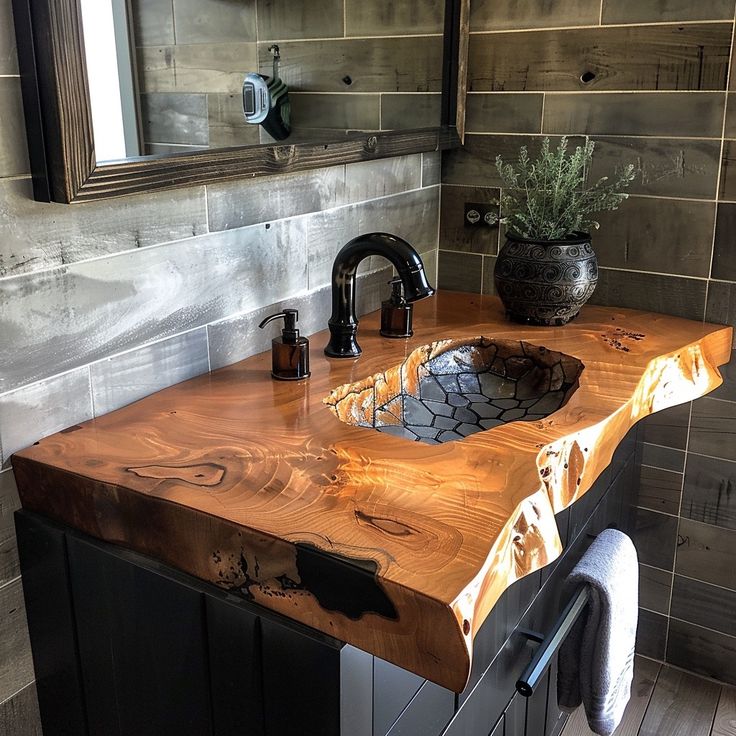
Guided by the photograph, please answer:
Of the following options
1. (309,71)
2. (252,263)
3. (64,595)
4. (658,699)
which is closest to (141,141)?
(252,263)

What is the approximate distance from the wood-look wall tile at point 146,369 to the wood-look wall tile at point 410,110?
64 centimetres

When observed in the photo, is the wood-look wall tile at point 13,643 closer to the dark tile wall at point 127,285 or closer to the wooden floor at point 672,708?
the dark tile wall at point 127,285

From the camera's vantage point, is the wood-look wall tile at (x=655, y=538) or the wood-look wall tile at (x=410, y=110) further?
the wood-look wall tile at (x=655, y=538)

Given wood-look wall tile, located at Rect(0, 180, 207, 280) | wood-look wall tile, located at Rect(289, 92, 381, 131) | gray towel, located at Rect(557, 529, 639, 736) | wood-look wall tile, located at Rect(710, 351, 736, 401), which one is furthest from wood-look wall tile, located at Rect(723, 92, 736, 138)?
wood-look wall tile, located at Rect(0, 180, 207, 280)

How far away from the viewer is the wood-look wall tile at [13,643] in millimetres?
1121

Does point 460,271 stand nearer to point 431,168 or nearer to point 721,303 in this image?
point 431,168

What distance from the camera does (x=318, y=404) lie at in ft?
4.06

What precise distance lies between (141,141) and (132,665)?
718 millimetres

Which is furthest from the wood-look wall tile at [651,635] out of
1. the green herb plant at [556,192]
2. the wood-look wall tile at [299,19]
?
the wood-look wall tile at [299,19]

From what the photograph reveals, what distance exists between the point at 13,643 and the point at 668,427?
143cm

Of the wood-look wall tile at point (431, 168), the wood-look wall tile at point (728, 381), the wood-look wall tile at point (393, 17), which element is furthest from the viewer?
the wood-look wall tile at point (431, 168)

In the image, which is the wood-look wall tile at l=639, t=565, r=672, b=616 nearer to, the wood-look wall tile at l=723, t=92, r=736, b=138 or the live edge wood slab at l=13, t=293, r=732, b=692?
the live edge wood slab at l=13, t=293, r=732, b=692

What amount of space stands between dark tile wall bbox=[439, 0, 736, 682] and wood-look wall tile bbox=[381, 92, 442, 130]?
0.45 ft

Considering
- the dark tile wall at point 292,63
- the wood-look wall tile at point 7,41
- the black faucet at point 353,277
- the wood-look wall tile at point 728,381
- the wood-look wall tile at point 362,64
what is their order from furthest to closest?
1. the wood-look wall tile at point 728,381
2. the wood-look wall tile at point 362,64
3. the black faucet at point 353,277
4. the dark tile wall at point 292,63
5. the wood-look wall tile at point 7,41
